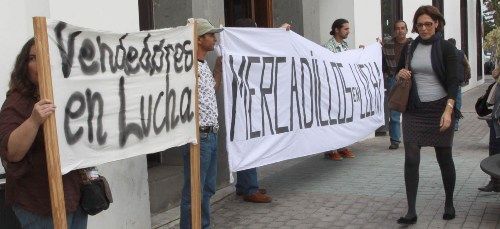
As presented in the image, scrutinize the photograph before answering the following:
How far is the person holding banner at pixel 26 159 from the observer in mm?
2957

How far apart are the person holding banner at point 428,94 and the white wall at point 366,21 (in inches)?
193

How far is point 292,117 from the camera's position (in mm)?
6496

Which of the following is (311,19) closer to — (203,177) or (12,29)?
(203,177)

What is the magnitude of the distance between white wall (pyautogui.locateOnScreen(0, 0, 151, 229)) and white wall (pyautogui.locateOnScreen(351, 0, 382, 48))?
598 cm

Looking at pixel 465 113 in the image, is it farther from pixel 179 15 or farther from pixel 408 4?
pixel 179 15

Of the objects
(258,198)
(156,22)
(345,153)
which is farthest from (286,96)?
(345,153)

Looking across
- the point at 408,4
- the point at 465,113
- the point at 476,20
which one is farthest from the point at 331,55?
the point at 476,20

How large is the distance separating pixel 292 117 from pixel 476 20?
59.8 ft

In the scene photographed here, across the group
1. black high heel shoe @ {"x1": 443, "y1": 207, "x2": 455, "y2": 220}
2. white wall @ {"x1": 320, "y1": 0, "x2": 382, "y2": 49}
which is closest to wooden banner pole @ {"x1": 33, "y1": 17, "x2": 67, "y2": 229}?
black high heel shoe @ {"x1": 443, "y1": 207, "x2": 455, "y2": 220}

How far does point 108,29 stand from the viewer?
4758 millimetres

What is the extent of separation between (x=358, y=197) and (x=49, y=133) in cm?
422

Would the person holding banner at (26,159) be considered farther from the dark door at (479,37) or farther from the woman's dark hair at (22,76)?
the dark door at (479,37)

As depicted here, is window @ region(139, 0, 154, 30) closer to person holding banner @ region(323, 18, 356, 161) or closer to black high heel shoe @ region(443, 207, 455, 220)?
person holding banner @ region(323, 18, 356, 161)

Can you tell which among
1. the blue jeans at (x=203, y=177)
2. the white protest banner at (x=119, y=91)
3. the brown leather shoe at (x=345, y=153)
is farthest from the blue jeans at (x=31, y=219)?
the brown leather shoe at (x=345, y=153)
